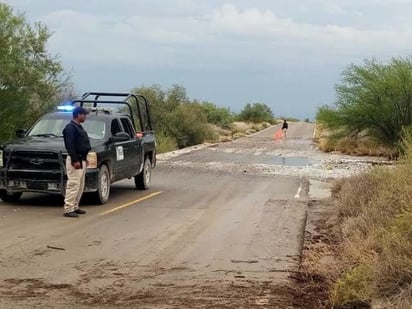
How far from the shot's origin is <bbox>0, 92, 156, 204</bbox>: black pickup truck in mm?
13484

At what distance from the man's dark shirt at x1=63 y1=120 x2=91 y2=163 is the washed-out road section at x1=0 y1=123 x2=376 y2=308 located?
1074 mm

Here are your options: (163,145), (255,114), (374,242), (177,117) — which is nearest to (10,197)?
(374,242)

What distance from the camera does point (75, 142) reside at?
495 inches

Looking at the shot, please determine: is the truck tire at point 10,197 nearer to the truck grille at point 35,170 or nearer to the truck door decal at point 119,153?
the truck grille at point 35,170

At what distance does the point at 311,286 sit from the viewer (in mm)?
7734

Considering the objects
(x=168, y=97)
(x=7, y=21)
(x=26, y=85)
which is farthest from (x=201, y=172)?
(x=168, y=97)

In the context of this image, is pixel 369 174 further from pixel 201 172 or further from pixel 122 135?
pixel 201 172

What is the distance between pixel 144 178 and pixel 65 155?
14.5 ft

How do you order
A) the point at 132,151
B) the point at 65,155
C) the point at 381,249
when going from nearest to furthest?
1. the point at 381,249
2. the point at 65,155
3. the point at 132,151

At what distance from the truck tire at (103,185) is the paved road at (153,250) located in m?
0.28

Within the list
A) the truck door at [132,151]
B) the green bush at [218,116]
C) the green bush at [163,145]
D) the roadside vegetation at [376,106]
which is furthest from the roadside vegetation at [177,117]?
the truck door at [132,151]

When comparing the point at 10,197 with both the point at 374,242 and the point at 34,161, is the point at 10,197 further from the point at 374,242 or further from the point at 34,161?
the point at 374,242

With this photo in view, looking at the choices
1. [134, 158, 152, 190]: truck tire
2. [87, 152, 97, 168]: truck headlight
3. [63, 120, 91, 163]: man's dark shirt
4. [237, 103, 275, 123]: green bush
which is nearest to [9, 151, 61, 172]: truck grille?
[87, 152, 97, 168]: truck headlight

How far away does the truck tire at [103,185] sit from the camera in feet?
46.3
